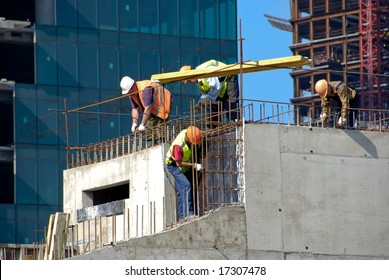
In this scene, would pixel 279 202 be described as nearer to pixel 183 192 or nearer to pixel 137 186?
pixel 183 192

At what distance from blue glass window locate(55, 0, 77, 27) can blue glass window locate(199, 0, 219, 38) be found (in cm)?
719

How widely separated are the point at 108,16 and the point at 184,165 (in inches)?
2004

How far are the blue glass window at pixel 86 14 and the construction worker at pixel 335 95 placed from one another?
4862 cm

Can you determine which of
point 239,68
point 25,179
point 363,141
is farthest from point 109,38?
point 363,141

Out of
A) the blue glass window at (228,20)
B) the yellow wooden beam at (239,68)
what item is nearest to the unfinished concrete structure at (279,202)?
the yellow wooden beam at (239,68)

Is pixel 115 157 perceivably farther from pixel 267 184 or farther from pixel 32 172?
pixel 32 172

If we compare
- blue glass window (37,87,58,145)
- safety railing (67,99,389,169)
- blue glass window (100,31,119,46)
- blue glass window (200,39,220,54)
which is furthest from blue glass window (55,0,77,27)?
safety railing (67,99,389,169)

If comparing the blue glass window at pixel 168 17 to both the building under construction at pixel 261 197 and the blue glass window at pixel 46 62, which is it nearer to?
the blue glass window at pixel 46 62

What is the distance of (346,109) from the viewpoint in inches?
1578

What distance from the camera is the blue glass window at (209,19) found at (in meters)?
90.9

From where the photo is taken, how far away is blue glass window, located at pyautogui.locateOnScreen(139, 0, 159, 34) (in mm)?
89312

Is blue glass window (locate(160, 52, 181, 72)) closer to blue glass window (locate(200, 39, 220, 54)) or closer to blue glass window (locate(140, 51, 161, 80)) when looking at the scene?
blue glass window (locate(140, 51, 161, 80))
